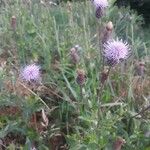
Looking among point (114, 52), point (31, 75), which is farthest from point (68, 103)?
point (114, 52)

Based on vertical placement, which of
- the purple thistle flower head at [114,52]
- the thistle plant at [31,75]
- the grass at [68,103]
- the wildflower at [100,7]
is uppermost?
the wildflower at [100,7]

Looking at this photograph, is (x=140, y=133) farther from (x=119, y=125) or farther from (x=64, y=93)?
(x=64, y=93)

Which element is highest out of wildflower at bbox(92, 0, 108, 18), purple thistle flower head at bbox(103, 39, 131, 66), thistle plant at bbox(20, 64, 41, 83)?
wildflower at bbox(92, 0, 108, 18)

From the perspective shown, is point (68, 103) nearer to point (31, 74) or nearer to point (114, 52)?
point (31, 74)

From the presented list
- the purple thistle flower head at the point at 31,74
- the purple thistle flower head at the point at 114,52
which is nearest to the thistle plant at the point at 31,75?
the purple thistle flower head at the point at 31,74

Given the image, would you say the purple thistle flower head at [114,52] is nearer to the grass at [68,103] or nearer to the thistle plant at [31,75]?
the grass at [68,103]

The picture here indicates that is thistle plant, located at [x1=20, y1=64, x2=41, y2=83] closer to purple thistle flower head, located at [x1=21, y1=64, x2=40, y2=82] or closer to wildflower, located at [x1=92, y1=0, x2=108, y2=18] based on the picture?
purple thistle flower head, located at [x1=21, y1=64, x2=40, y2=82]

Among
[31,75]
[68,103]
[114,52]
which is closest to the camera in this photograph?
[114,52]

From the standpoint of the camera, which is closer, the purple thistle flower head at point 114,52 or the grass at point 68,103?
the purple thistle flower head at point 114,52

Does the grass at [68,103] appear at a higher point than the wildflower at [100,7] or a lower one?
lower

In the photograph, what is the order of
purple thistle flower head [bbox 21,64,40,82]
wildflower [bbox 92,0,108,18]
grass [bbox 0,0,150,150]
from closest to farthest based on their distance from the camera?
1. grass [bbox 0,0,150,150]
2. purple thistle flower head [bbox 21,64,40,82]
3. wildflower [bbox 92,0,108,18]

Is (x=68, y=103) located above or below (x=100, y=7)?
below

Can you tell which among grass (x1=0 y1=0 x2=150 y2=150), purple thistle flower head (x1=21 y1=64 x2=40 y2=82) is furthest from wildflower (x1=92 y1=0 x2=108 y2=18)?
purple thistle flower head (x1=21 y1=64 x2=40 y2=82)

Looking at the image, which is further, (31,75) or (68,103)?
(68,103)
